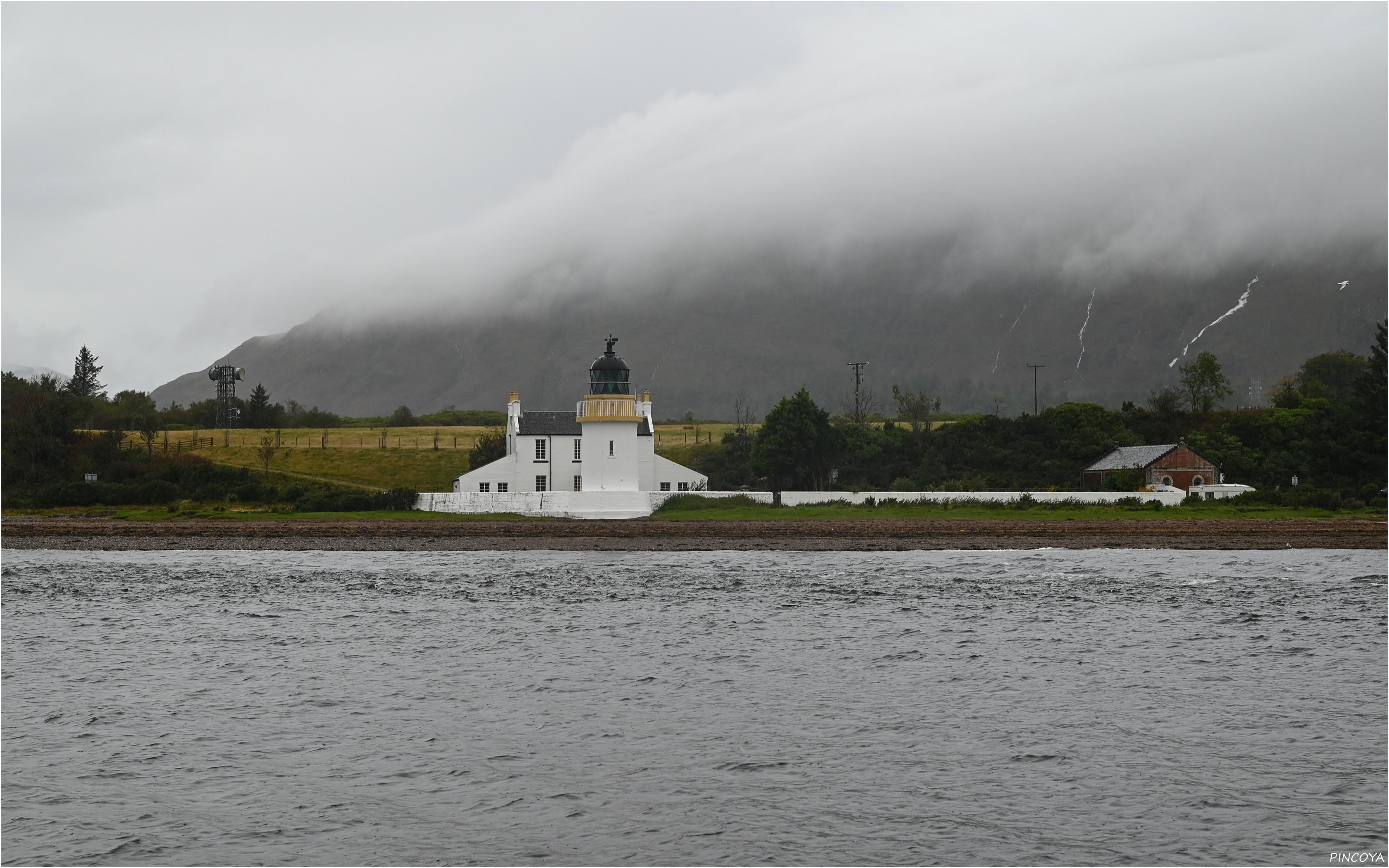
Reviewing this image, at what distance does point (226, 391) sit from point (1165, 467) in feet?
325

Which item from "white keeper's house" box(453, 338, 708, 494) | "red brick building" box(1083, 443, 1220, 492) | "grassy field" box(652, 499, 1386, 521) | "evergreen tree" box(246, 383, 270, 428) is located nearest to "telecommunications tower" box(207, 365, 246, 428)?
"evergreen tree" box(246, 383, 270, 428)

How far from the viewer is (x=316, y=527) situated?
180 feet

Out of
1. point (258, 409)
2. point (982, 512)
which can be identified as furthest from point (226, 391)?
point (982, 512)

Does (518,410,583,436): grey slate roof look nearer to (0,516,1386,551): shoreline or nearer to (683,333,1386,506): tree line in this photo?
(0,516,1386,551): shoreline

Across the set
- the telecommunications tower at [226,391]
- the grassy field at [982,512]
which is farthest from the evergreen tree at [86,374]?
the grassy field at [982,512]

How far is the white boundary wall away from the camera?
6225 cm

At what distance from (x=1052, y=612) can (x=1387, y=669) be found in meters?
8.79

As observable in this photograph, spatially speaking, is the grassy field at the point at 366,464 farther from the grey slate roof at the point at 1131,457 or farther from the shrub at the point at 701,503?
the grey slate roof at the point at 1131,457

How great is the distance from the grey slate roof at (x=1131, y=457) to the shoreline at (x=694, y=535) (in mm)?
12982

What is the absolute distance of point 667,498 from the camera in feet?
209

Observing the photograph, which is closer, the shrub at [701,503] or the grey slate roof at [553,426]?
the shrub at [701,503]

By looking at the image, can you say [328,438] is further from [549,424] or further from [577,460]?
[577,460]

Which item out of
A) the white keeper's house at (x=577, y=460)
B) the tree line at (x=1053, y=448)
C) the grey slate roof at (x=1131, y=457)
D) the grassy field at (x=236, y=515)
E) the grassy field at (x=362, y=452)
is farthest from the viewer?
the grassy field at (x=362, y=452)

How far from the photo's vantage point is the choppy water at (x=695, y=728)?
11.6 meters
